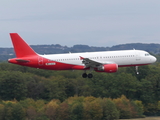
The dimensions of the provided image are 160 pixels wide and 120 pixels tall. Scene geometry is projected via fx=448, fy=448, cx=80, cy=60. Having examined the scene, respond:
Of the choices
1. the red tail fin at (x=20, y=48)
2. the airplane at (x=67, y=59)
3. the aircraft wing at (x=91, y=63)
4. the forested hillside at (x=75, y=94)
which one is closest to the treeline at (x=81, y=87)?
the forested hillside at (x=75, y=94)

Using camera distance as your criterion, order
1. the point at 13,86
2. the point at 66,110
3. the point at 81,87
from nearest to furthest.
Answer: the point at 66,110
the point at 13,86
the point at 81,87

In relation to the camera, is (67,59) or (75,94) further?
(75,94)

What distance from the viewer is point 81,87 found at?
13312cm

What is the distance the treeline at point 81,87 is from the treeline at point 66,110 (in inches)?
147

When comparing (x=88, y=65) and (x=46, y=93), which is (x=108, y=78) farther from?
(x=88, y=65)

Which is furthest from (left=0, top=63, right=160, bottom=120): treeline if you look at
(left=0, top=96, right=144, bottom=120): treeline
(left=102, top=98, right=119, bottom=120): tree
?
(left=102, top=98, right=119, bottom=120): tree

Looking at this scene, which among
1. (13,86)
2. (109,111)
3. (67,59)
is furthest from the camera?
(13,86)

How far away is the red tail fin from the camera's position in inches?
3201

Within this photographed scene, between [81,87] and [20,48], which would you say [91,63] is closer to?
[20,48]

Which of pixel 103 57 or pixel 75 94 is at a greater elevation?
pixel 103 57

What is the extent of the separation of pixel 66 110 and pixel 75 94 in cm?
2344

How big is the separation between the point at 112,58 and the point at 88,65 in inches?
178

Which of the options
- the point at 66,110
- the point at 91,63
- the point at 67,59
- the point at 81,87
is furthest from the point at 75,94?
the point at 91,63

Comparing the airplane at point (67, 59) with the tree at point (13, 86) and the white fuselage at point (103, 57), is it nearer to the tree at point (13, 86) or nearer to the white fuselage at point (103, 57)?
the white fuselage at point (103, 57)
